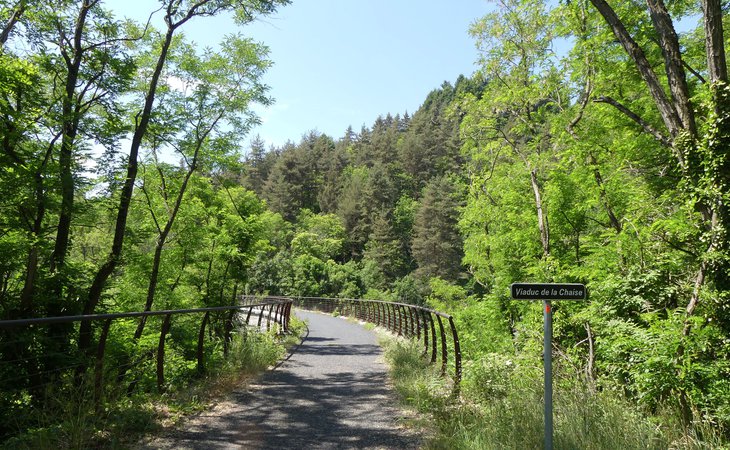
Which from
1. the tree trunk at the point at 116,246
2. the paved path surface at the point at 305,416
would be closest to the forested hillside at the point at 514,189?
the tree trunk at the point at 116,246

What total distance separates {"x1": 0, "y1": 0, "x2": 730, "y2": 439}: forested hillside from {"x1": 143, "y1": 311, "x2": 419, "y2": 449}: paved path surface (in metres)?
1.43

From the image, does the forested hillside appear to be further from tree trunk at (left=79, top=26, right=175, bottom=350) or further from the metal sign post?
the metal sign post

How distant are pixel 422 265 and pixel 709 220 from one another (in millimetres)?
44777

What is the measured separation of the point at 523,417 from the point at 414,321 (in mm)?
15984

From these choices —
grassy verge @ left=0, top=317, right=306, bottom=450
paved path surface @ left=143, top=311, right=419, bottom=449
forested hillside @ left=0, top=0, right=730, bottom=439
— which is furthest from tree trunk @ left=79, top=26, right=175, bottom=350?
paved path surface @ left=143, top=311, right=419, bottom=449

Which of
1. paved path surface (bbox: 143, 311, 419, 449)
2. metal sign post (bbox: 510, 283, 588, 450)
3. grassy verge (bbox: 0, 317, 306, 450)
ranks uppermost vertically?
metal sign post (bbox: 510, 283, 588, 450)

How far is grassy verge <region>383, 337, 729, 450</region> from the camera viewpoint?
3834 mm

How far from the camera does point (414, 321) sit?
65.8 feet

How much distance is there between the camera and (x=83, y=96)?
910 cm

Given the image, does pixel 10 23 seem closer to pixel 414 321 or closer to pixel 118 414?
pixel 118 414

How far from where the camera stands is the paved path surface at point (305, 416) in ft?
14.6

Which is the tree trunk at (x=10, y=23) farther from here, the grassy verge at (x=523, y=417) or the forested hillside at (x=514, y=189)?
the grassy verge at (x=523, y=417)

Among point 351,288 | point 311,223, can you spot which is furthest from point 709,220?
point 311,223

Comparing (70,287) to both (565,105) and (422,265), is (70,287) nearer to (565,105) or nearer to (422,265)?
(565,105)
